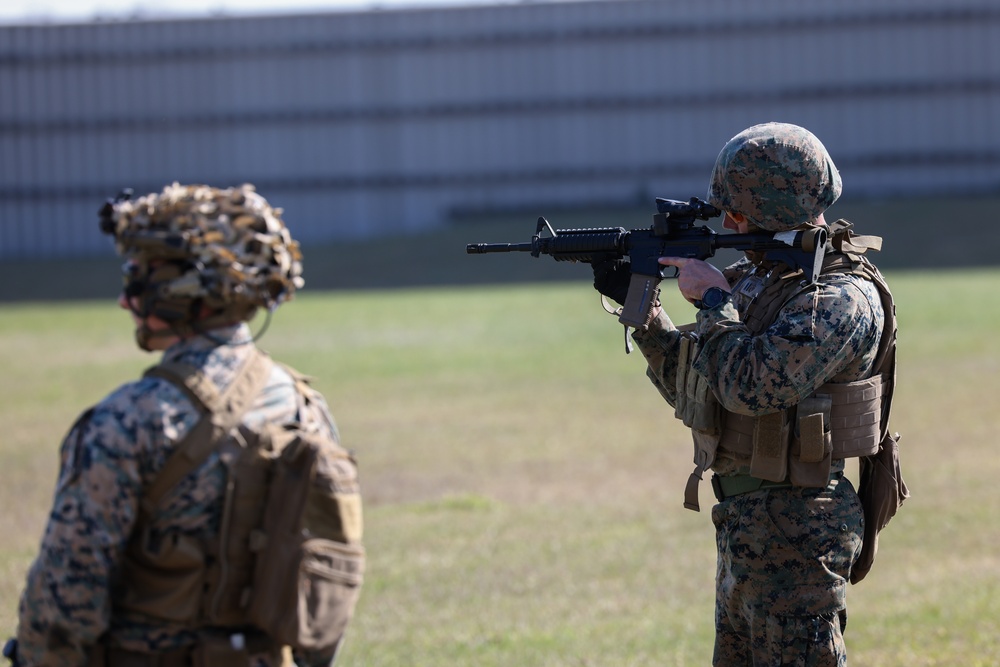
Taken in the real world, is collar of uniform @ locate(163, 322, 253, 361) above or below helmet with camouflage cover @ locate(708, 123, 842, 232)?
below

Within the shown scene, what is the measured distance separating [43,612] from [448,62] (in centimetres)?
3661

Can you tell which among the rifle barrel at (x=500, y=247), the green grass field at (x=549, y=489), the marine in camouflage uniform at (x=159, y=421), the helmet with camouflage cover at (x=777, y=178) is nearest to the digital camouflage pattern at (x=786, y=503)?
the helmet with camouflage cover at (x=777, y=178)

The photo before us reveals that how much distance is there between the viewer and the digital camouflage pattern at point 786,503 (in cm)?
343

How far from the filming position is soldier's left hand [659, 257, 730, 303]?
3.68 m

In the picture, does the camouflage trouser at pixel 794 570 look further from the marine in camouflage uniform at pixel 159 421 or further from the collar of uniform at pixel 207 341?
the collar of uniform at pixel 207 341

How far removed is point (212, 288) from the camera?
296 cm

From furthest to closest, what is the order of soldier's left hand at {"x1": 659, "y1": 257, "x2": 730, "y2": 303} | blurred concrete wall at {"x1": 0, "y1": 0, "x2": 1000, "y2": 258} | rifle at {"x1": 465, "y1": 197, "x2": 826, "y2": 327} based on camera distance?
blurred concrete wall at {"x1": 0, "y1": 0, "x2": 1000, "y2": 258}
soldier's left hand at {"x1": 659, "y1": 257, "x2": 730, "y2": 303}
rifle at {"x1": 465, "y1": 197, "x2": 826, "y2": 327}

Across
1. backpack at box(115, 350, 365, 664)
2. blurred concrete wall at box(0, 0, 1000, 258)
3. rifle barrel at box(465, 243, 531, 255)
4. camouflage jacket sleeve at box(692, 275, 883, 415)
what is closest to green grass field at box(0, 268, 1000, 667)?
rifle barrel at box(465, 243, 531, 255)

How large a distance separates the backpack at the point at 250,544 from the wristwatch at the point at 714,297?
125cm

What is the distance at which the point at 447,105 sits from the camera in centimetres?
3838

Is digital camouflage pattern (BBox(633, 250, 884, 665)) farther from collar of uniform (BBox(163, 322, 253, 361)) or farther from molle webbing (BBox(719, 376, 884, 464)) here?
collar of uniform (BBox(163, 322, 253, 361))

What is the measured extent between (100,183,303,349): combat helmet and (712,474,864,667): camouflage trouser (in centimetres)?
154

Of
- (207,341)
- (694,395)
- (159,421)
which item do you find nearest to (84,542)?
(159,421)

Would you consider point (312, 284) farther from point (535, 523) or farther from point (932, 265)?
point (535, 523)
